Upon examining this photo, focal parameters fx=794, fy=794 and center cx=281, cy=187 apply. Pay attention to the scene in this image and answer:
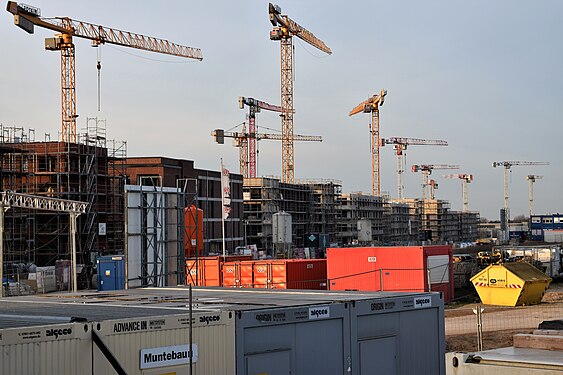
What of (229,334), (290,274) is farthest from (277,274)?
(229,334)

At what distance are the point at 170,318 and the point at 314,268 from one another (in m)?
32.8

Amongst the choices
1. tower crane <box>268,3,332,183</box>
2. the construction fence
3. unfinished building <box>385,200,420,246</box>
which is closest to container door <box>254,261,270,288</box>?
the construction fence

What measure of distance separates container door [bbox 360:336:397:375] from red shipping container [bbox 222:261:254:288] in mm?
29020

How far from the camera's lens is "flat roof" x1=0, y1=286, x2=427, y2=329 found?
11.8 metres

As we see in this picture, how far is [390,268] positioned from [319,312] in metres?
28.5

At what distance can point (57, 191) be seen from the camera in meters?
65.1

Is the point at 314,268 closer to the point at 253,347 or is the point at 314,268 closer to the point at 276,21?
the point at 253,347

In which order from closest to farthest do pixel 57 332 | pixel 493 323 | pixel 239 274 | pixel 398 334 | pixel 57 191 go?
1. pixel 57 332
2. pixel 398 334
3. pixel 493 323
4. pixel 239 274
5. pixel 57 191

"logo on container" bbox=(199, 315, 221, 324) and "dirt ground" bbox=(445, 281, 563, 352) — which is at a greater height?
"logo on container" bbox=(199, 315, 221, 324)

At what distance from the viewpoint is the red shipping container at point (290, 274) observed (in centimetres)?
4222

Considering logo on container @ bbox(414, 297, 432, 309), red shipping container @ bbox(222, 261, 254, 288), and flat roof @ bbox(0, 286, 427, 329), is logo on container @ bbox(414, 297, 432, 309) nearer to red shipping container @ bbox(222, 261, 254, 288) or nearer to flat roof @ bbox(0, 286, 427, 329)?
flat roof @ bbox(0, 286, 427, 329)

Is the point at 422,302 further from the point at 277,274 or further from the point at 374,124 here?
the point at 374,124

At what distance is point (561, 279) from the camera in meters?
59.1

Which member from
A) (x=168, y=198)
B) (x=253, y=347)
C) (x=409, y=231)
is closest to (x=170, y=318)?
(x=253, y=347)
